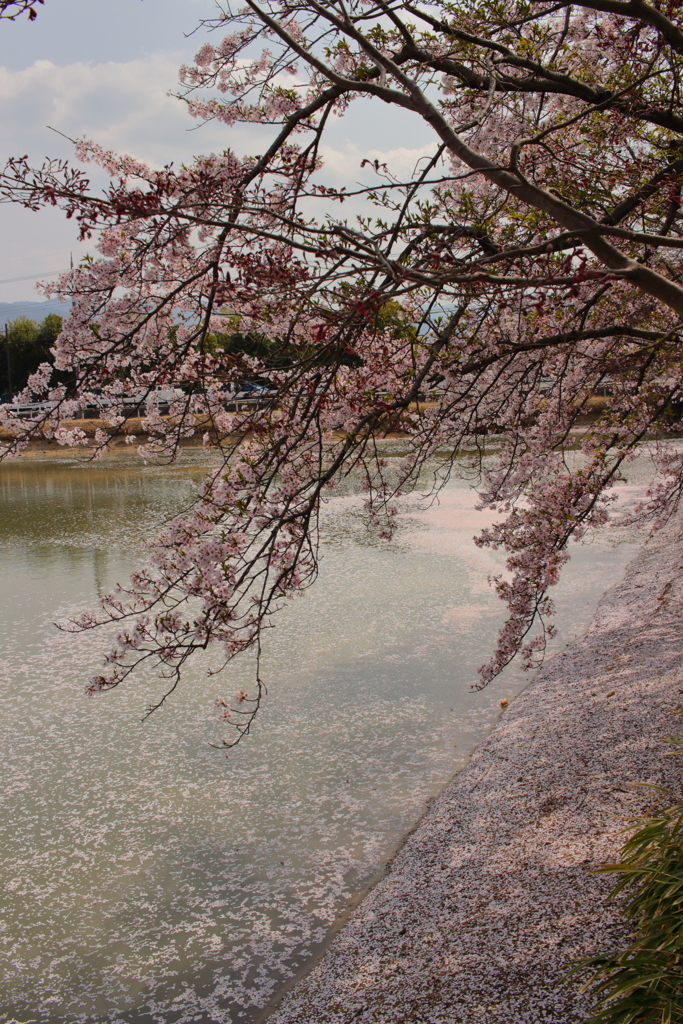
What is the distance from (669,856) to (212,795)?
3304 millimetres

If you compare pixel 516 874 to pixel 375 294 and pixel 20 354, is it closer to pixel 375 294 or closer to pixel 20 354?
pixel 375 294

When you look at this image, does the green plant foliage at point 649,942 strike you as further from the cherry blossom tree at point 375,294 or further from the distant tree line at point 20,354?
the distant tree line at point 20,354

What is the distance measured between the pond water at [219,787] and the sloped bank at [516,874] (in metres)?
0.33

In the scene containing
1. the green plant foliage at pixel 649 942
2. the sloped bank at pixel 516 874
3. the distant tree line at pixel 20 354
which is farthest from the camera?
the distant tree line at pixel 20 354

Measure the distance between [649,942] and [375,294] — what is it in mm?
2325

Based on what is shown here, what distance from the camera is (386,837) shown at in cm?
465

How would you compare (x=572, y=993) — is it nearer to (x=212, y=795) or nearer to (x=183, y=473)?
(x=212, y=795)

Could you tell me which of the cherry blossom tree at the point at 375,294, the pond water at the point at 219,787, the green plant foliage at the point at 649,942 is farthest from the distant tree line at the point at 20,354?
the green plant foliage at the point at 649,942

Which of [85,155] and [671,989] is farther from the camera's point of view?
[85,155]

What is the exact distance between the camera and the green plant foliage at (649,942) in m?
2.29

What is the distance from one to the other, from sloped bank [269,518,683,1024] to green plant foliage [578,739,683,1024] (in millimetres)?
130

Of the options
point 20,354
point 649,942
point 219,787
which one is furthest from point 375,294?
point 20,354

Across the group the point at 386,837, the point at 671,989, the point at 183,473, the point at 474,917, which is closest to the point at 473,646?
the point at 386,837

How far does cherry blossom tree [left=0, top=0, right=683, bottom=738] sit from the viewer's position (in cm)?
287
